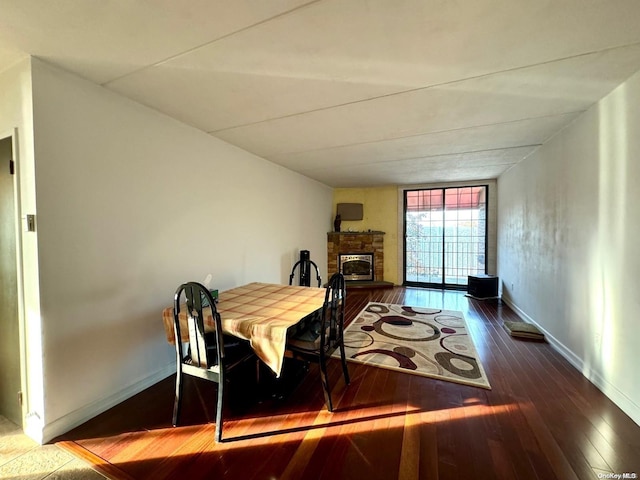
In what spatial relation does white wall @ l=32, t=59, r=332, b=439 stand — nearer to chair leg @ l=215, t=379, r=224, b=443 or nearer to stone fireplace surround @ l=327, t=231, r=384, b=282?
chair leg @ l=215, t=379, r=224, b=443

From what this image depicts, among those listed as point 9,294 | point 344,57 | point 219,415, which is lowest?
point 219,415

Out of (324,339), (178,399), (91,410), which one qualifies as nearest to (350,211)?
(324,339)

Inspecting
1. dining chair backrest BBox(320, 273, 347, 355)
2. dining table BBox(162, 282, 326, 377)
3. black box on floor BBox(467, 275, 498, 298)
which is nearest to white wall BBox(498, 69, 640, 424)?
black box on floor BBox(467, 275, 498, 298)

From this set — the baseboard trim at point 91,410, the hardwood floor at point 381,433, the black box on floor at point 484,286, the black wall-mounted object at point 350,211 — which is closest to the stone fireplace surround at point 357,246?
the black wall-mounted object at point 350,211

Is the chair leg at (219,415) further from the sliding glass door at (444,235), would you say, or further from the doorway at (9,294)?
the sliding glass door at (444,235)

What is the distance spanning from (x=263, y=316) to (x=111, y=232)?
1.32m

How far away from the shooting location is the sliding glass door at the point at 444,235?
18.7 feet

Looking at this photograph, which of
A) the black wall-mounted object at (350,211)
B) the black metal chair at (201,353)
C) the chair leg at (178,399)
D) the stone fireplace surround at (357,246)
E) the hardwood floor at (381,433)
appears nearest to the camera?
the hardwood floor at (381,433)

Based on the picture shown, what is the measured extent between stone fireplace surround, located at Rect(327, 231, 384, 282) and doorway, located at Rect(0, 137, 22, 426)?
502 cm

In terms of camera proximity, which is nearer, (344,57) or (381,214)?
(344,57)

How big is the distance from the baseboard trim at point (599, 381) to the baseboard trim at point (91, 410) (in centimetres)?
360

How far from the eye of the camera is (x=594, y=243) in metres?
2.23

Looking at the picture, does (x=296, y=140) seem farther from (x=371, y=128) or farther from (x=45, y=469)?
(x=45, y=469)

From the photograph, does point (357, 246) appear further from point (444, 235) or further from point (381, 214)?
point (444, 235)
